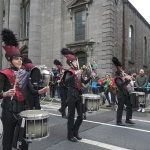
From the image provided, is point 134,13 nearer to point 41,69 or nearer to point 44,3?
point 44,3

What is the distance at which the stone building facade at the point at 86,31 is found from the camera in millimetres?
15781

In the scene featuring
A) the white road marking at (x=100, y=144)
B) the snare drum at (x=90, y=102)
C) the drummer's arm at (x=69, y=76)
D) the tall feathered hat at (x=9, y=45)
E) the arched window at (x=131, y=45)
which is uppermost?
the arched window at (x=131, y=45)

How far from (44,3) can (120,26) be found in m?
8.10

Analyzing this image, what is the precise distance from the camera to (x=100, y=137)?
213 inches

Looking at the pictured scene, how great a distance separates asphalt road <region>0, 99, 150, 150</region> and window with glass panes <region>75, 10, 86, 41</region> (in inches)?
450

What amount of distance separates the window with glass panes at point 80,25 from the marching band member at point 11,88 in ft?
47.3

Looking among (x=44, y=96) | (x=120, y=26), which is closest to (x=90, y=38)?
(x=120, y=26)

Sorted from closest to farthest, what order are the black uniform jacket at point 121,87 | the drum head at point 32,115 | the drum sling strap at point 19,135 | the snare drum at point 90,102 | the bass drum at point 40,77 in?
the drum sling strap at point 19,135 → the drum head at point 32,115 → the snare drum at point 90,102 → the bass drum at point 40,77 → the black uniform jacket at point 121,87

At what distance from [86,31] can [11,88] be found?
14.4 m

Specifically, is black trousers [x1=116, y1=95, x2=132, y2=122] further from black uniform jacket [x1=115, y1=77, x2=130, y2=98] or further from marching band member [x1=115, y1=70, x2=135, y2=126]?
black uniform jacket [x1=115, y1=77, x2=130, y2=98]

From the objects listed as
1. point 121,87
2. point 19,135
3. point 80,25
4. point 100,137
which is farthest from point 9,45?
point 80,25

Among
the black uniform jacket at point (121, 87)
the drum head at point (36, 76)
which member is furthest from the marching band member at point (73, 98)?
the black uniform jacket at point (121, 87)

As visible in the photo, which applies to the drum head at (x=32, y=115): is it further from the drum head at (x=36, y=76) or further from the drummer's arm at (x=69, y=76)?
the drum head at (x=36, y=76)

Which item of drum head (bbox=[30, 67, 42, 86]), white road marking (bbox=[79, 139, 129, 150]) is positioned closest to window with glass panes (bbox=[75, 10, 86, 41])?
drum head (bbox=[30, 67, 42, 86])
